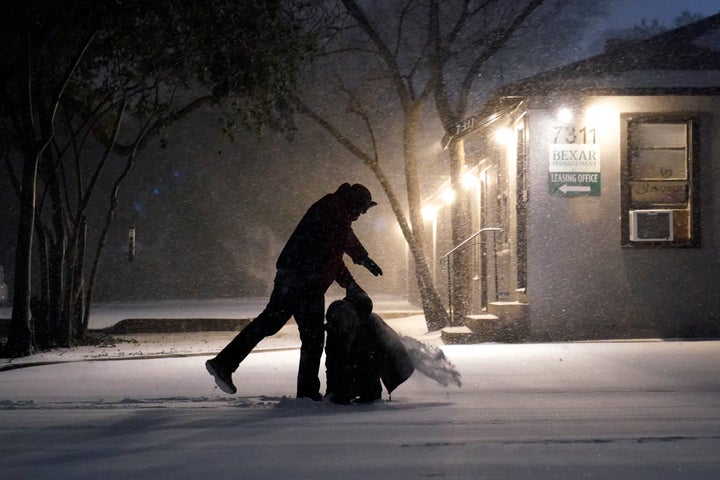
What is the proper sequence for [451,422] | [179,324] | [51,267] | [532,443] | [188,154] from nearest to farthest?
[532,443], [451,422], [51,267], [179,324], [188,154]

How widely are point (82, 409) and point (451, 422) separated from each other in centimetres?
291

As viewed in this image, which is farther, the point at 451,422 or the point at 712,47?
the point at 712,47

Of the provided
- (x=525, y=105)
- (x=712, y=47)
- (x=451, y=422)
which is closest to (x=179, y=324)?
(x=525, y=105)

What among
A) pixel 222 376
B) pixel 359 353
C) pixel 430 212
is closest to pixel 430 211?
pixel 430 212

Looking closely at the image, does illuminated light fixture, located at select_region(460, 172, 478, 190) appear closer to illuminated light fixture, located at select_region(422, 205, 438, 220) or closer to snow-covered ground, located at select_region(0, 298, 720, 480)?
illuminated light fixture, located at select_region(422, 205, 438, 220)

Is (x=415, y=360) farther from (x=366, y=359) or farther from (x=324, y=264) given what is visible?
(x=324, y=264)

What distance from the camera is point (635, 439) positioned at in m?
6.44

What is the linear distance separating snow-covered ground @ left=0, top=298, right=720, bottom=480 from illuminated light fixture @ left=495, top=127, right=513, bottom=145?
543 cm

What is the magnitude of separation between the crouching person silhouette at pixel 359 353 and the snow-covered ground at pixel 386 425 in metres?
0.18

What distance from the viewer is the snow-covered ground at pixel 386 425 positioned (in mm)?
5582

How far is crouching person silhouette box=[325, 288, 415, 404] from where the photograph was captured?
7996mm

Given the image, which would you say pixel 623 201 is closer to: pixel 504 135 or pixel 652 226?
pixel 652 226

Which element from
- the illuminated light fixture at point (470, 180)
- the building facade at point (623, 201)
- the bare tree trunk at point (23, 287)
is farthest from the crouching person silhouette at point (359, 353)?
the illuminated light fixture at point (470, 180)

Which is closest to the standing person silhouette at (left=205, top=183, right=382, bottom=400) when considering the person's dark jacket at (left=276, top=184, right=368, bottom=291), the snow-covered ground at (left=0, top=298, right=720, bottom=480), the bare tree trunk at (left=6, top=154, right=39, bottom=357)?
the person's dark jacket at (left=276, top=184, right=368, bottom=291)
